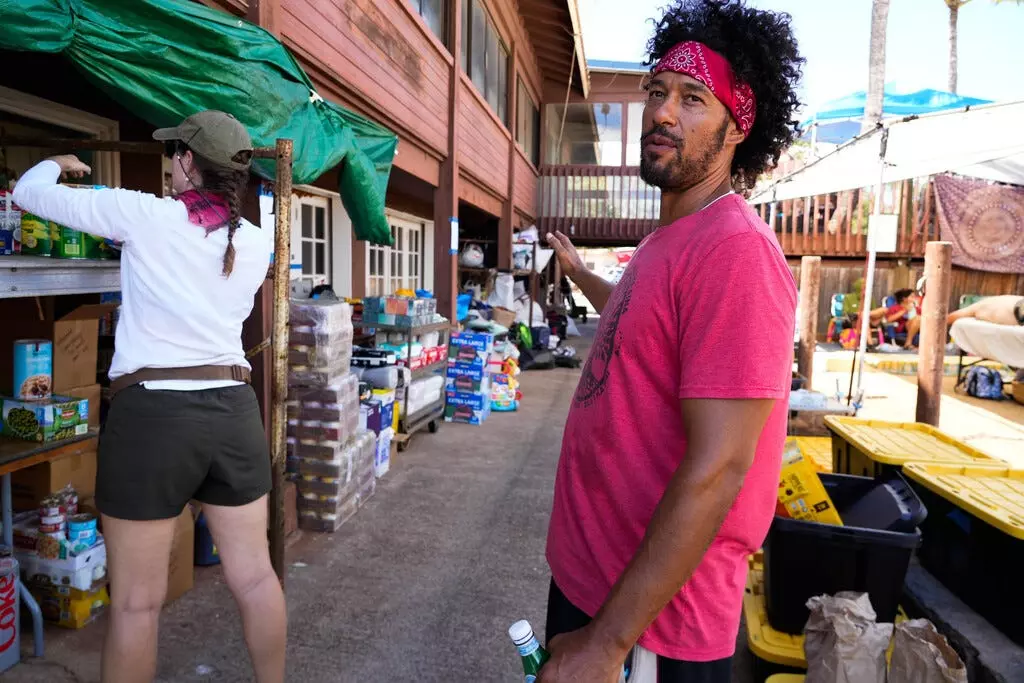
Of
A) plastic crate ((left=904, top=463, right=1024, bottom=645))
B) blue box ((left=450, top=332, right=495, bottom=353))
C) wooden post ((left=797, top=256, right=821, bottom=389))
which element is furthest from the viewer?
wooden post ((left=797, top=256, right=821, bottom=389))

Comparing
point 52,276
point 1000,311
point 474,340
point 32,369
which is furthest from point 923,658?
point 1000,311

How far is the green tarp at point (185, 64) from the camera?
96.4 inches

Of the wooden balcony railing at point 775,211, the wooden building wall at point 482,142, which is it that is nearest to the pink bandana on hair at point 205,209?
the wooden building wall at point 482,142

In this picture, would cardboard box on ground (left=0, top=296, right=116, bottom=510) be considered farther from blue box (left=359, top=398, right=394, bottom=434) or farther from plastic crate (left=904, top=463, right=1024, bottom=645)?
plastic crate (left=904, top=463, right=1024, bottom=645)

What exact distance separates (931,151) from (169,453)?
5.88m

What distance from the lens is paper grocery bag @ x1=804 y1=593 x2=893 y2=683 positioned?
2.41m

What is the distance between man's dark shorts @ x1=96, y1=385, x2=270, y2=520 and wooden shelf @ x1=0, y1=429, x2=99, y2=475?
77 centimetres

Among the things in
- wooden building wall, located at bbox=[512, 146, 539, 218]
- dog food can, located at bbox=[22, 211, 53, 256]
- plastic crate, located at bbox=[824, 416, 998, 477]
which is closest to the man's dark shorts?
dog food can, located at bbox=[22, 211, 53, 256]

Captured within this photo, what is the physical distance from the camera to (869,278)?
22.3 ft

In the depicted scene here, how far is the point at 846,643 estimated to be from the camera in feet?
8.04

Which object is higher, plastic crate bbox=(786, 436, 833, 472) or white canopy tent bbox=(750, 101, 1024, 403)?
white canopy tent bbox=(750, 101, 1024, 403)

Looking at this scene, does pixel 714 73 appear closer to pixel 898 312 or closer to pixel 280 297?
pixel 280 297

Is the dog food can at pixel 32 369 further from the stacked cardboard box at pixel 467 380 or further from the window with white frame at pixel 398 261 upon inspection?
the window with white frame at pixel 398 261

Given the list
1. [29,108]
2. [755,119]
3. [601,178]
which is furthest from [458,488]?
[601,178]
